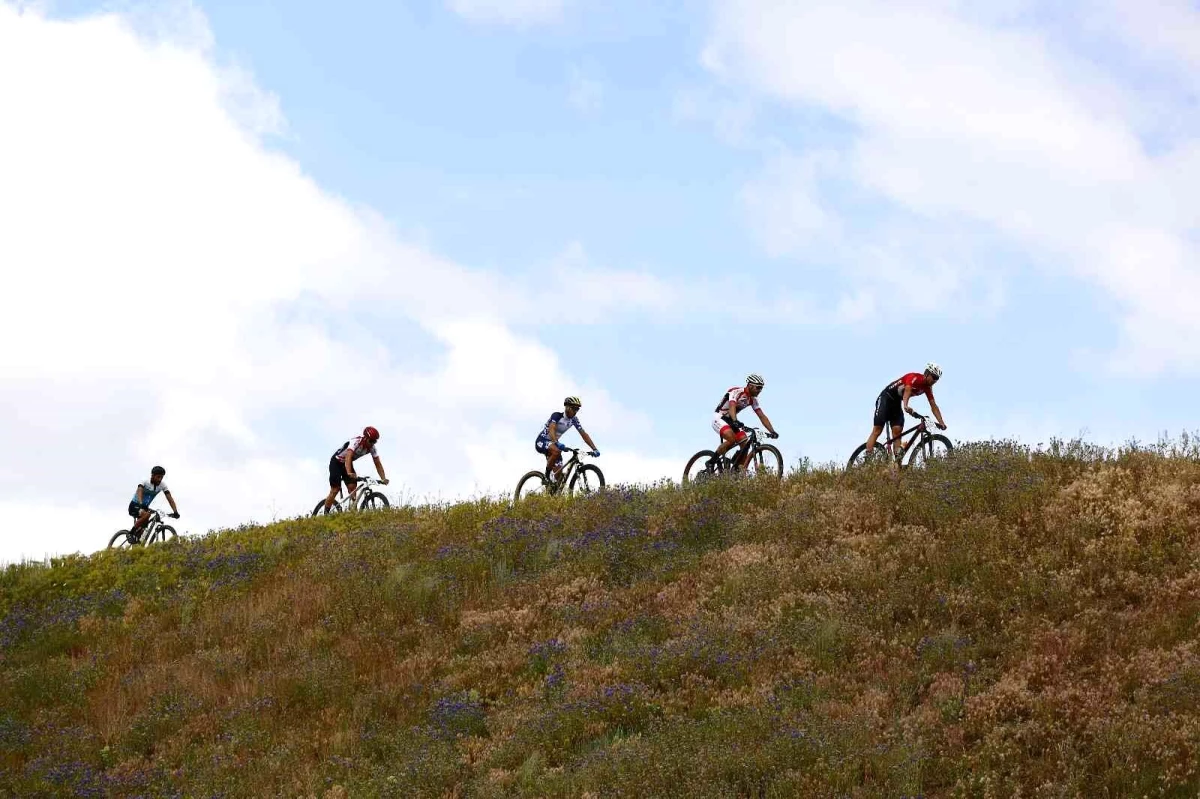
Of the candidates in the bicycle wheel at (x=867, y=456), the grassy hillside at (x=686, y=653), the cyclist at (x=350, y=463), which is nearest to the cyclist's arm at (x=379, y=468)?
the cyclist at (x=350, y=463)

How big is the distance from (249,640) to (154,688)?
136 centimetres

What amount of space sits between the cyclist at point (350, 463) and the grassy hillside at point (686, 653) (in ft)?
15.3

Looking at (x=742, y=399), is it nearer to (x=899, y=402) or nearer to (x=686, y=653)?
(x=899, y=402)

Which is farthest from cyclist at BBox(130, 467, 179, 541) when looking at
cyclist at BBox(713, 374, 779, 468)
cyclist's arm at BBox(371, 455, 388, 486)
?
cyclist at BBox(713, 374, 779, 468)

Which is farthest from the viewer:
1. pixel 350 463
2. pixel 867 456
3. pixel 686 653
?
pixel 350 463

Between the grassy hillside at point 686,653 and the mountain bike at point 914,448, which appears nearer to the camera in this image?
the grassy hillside at point 686,653

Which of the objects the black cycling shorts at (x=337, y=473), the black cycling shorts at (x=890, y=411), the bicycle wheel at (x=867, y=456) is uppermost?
the black cycling shorts at (x=337, y=473)

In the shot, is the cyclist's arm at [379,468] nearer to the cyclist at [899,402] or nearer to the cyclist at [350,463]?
the cyclist at [350,463]

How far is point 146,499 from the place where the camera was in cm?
2617

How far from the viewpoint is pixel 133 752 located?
1338 cm

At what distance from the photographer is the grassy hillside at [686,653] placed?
34.5 feet

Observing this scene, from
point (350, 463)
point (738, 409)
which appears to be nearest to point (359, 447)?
point (350, 463)

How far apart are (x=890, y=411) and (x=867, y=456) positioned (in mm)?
1113

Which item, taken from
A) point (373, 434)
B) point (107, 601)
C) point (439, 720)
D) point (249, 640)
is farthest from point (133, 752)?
point (373, 434)
